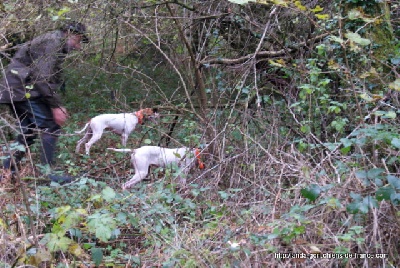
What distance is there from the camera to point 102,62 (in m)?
7.73

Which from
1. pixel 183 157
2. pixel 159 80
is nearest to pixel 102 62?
pixel 159 80

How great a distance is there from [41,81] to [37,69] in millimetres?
192

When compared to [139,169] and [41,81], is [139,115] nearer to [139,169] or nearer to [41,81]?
[139,169]

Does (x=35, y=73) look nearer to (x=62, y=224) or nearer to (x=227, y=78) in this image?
(x=227, y=78)

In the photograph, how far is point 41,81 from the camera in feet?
19.6

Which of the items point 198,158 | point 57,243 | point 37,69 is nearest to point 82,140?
point 37,69

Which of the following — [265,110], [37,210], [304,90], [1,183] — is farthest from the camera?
[265,110]

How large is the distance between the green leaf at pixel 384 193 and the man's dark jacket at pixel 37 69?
153 inches

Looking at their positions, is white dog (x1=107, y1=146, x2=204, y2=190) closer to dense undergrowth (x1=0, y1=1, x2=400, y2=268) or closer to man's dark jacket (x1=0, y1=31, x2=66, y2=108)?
dense undergrowth (x1=0, y1=1, x2=400, y2=268)

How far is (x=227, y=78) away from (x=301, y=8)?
9.44 ft

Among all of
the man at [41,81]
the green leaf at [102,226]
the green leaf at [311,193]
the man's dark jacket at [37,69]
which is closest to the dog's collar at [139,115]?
the man at [41,81]

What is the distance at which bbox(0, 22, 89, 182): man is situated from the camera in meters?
6.06

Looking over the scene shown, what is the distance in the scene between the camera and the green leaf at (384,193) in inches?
127

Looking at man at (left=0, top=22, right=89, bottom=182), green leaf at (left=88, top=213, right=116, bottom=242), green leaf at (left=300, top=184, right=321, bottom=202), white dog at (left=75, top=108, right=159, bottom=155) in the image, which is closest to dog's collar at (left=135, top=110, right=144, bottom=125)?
white dog at (left=75, top=108, right=159, bottom=155)
